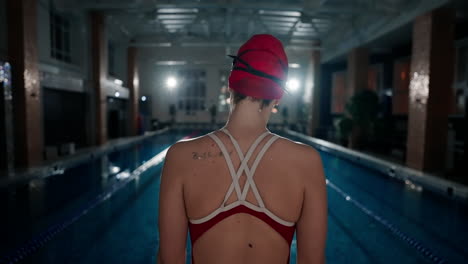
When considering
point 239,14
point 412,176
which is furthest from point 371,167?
point 239,14

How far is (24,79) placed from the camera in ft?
22.6

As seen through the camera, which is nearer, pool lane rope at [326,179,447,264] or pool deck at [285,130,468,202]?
pool lane rope at [326,179,447,264]

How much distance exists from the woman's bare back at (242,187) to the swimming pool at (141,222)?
2889mm

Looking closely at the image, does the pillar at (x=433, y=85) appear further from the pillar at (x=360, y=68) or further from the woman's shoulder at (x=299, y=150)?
the woman's shoulder at (x=299, y=150)

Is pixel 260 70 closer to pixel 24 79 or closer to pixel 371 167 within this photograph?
pixel 24 79

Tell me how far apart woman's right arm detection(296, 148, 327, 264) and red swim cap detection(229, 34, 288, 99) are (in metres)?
0.23

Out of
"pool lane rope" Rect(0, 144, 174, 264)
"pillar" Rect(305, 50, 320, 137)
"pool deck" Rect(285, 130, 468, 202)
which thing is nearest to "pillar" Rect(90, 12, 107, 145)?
"pool lane rope" Rect(0, 144, 174, 264)

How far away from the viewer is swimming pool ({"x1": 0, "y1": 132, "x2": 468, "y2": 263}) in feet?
11.1

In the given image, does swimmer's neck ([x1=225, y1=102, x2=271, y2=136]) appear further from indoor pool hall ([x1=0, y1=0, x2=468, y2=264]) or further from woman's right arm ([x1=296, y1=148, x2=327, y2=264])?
woman's right arm ([x1=296, y1=148, x2=327, y2=264])

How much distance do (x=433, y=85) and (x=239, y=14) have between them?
23.1 ft

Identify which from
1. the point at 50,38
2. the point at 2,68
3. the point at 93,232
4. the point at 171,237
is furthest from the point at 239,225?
the point at 50,38

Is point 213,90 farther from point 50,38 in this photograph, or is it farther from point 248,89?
point 248,89

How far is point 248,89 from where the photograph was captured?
85 cm

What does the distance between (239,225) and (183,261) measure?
23 centimetres
